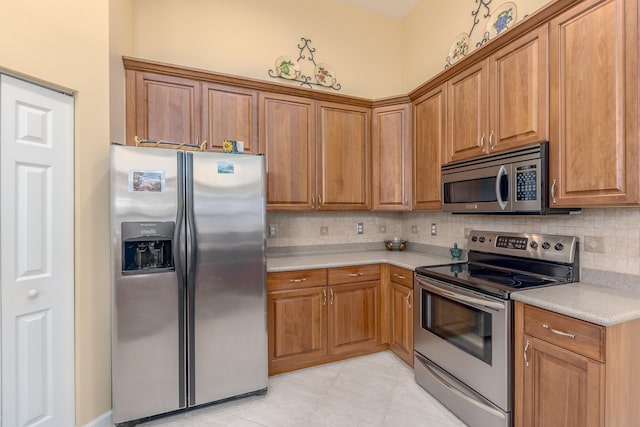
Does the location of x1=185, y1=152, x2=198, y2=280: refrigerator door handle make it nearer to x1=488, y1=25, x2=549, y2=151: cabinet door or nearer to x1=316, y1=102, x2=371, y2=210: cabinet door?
x1=316, y1=102, x2=371, y2=210: cabinet door

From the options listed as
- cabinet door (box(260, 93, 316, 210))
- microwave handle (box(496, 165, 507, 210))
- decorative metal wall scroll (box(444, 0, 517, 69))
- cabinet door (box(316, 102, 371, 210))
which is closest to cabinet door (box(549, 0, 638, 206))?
microwave handle (box(496, 165, 507, 210))

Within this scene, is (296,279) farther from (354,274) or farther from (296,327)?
(354,274)

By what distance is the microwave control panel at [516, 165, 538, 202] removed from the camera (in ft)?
5.72

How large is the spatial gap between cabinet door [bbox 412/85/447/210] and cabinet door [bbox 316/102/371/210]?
46 centimetres

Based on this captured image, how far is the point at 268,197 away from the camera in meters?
2.64

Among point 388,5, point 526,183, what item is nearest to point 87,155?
point 526,183

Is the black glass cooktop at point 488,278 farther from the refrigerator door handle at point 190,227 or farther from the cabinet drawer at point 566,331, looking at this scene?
the refrigerator door handle at point 190,227

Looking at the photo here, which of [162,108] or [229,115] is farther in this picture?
[229,115]

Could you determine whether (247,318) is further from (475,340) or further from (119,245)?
(475,340)

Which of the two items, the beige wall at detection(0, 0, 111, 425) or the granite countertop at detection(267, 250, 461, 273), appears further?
the granite countertop at detection(267, 250, 461, 273)

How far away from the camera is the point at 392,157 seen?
2984 mm

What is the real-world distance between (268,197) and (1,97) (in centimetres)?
168

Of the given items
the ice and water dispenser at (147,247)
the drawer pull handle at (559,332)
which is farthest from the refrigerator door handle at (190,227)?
the drawer pull handle at (559,332)

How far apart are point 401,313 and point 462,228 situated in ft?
3.16
